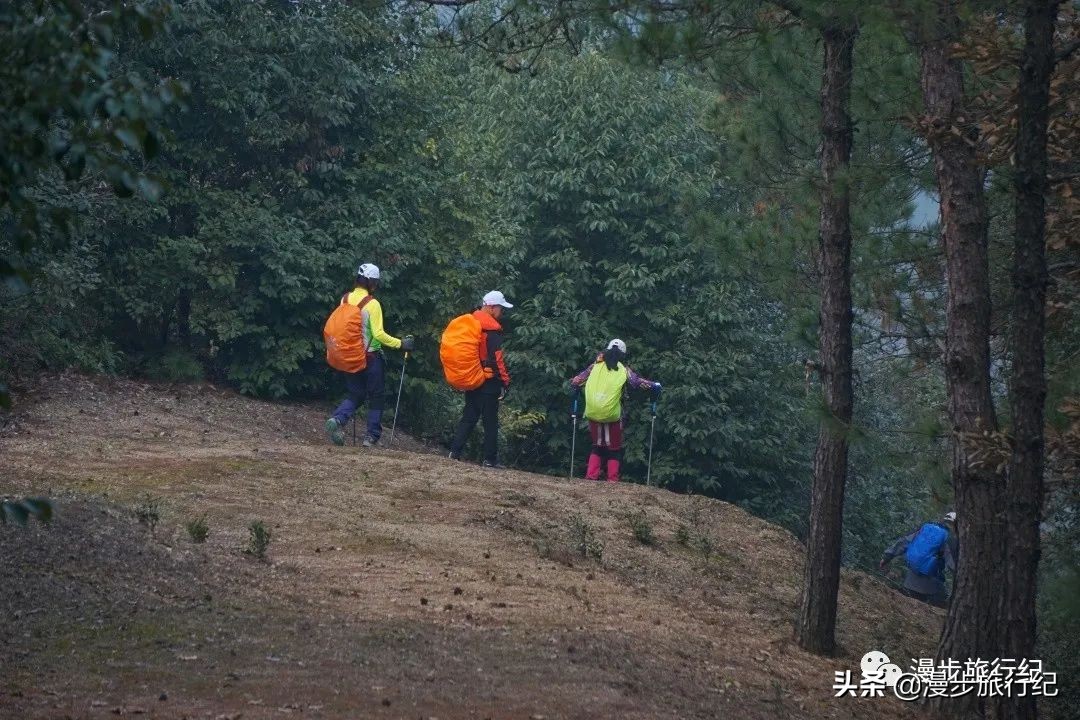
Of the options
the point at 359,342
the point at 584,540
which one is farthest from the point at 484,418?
the point at 584,540

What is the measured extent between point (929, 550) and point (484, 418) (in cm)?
579

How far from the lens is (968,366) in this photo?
9352 mm

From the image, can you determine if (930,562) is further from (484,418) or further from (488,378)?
(488,378)

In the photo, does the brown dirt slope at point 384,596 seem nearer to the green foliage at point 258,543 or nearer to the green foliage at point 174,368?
the green foliage at point 258,543

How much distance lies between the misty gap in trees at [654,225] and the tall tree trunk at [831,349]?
25mm

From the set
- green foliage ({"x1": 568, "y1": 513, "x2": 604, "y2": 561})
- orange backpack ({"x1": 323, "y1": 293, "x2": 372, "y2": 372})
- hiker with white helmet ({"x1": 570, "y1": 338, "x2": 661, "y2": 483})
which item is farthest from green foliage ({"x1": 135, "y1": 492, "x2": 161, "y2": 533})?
hiker with white helmet ({"x1": 570, "y1": 338, "x2": 661, "y2": 483})

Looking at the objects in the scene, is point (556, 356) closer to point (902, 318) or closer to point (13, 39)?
point (902, 318)

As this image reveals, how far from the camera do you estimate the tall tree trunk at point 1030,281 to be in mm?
7909

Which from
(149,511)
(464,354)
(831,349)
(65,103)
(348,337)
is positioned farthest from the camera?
(464,354)

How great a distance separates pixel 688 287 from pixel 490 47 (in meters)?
17.6

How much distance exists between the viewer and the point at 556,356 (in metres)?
27.4

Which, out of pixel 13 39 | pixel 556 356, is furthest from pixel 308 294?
pixel 13 39

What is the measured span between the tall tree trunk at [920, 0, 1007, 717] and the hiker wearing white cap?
8.54 meters

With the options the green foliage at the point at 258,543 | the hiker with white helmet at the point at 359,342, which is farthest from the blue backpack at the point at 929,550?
the green foliage at the point at 258,543
